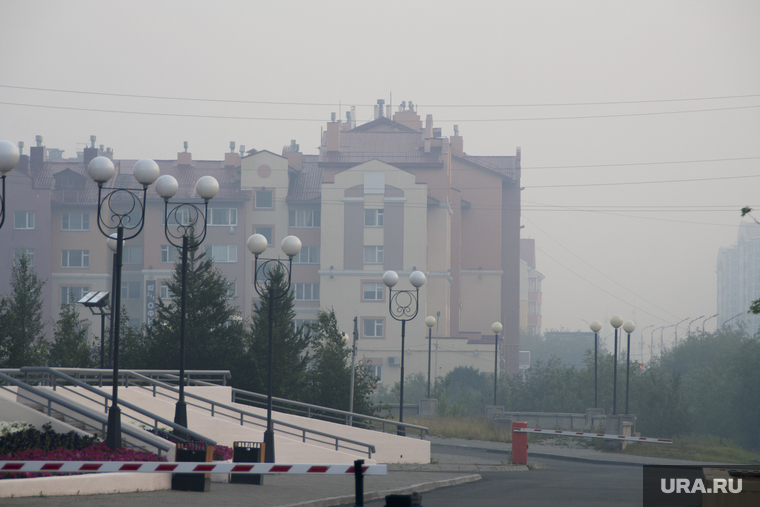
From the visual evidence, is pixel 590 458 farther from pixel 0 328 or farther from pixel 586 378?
pixel 586 378

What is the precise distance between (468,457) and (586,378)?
26.6 m

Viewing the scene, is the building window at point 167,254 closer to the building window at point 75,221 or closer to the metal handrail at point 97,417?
the building window at point 75,221

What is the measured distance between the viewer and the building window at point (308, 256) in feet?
272

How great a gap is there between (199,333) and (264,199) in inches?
2226

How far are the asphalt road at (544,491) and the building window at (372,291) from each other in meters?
55.1

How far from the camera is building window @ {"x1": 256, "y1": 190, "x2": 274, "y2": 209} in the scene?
276 feet

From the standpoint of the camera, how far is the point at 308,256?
272ft

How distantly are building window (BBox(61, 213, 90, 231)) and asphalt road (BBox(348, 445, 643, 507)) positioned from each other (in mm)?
69921

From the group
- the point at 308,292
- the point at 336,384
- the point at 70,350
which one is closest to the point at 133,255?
the point at 308,292

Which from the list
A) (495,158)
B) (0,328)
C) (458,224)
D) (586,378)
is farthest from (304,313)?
(0,328)

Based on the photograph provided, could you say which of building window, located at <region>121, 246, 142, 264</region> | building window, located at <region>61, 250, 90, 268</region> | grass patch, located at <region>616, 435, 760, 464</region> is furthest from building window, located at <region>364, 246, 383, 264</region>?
grass patch, located at <region>616, 435, 760, 464</region>

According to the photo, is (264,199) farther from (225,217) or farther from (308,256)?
(308,256)

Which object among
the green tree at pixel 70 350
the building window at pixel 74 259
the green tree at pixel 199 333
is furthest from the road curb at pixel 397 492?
the building window at pixel 74 259

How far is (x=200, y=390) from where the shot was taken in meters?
21.4
